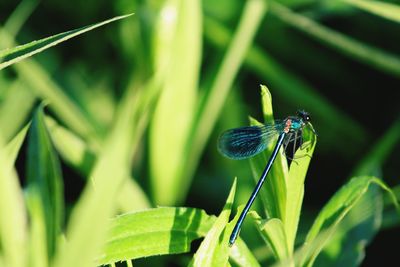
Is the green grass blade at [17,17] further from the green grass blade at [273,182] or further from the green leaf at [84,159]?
the green grass blade at [273,182]

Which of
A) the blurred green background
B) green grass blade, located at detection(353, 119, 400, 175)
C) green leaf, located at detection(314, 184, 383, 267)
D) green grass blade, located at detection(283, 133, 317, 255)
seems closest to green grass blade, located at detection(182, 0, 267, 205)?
the blurred green background

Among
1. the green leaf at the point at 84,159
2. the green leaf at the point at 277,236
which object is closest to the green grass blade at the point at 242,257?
the green leaf at the point at 277,236

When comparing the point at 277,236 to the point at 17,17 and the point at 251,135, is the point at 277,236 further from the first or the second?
the point at 17,17

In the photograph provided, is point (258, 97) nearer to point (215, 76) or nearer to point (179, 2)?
point (215, 76)

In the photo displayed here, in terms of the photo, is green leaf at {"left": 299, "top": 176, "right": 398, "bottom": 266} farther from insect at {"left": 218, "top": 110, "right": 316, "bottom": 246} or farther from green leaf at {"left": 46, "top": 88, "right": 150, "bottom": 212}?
green leaf at {"left": 46, "top": 88, "right": 150, "bottom": 212}

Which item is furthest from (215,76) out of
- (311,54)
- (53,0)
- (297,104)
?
(53,0)

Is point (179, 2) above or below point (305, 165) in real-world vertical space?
above
